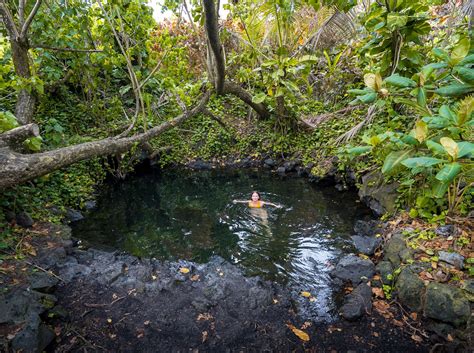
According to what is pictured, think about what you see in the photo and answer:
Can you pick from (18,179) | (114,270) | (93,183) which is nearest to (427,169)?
(114,270)

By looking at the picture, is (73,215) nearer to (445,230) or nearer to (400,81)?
(400,81)

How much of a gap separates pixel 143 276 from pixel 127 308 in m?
0.53

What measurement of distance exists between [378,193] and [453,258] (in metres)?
2.15

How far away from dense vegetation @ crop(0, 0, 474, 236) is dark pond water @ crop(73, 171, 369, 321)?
76cm

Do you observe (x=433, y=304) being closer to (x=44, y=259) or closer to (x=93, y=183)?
(x=44, y=259)

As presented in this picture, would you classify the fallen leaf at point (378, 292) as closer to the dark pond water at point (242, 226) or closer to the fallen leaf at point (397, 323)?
the fallen leaf at point (397, 323)

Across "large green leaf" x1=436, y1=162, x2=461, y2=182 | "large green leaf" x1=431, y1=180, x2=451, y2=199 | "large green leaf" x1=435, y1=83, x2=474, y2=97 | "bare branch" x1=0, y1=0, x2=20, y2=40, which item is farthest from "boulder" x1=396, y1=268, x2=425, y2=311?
"bare branch" x1=0, y1=0, x2=20, y2=40

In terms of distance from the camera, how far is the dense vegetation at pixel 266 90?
3035 mm

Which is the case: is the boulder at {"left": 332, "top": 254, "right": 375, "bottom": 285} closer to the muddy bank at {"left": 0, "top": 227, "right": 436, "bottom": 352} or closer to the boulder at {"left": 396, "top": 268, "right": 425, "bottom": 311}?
the boulder at {"left": 396, "top": 268, "right": 425, "bottom": 311}

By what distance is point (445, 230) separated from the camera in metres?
3.50

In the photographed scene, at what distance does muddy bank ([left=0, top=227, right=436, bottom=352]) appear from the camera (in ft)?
8.82

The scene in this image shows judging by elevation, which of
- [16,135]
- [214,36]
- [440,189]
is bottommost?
[440,189]

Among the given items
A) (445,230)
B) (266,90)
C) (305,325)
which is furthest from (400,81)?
(266,90)

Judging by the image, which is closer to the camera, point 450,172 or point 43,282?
point 450,172
